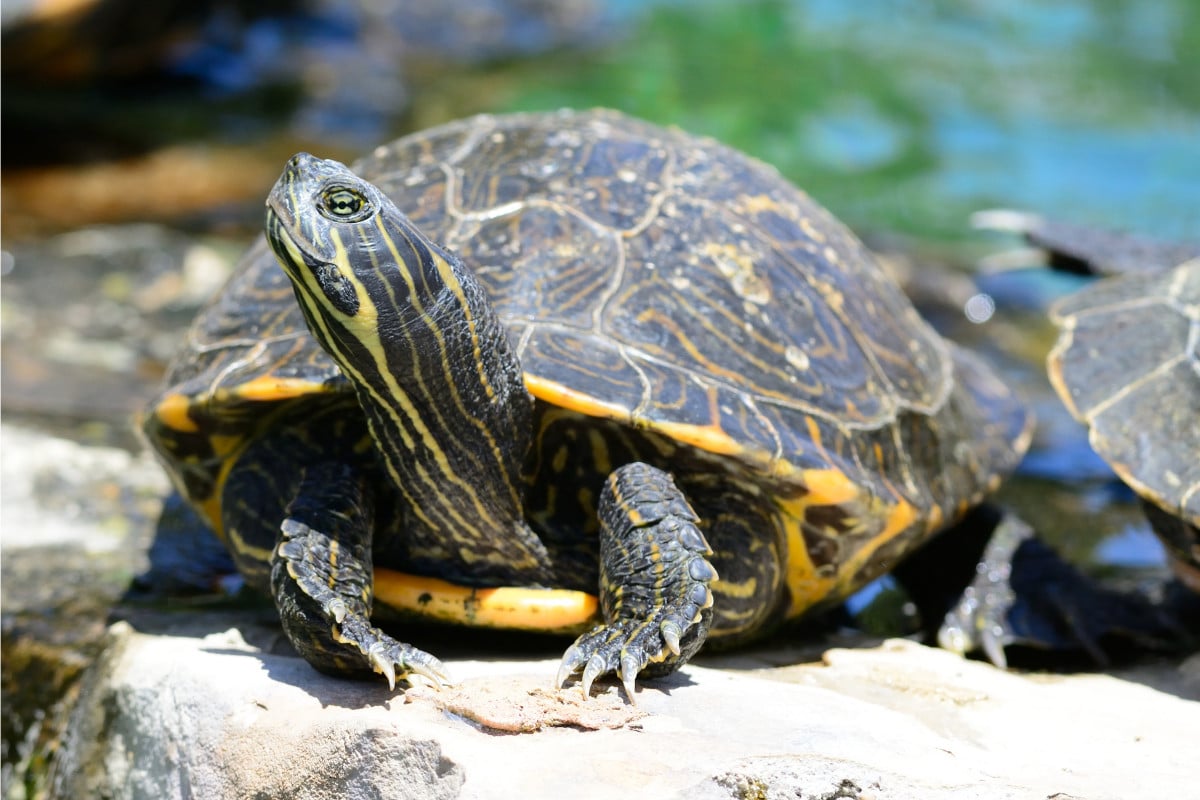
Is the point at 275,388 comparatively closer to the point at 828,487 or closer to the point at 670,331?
the point at 670,331

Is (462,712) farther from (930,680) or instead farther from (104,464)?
(104,464)

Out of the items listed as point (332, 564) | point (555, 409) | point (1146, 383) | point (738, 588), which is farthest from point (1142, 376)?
point (332, 564)

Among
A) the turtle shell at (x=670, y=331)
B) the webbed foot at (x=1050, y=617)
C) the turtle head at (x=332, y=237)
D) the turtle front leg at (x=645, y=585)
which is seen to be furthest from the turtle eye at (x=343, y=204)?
the webbed foot at (x=1050, y=617)

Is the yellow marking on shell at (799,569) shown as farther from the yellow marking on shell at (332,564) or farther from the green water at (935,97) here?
the green water at (935,97)

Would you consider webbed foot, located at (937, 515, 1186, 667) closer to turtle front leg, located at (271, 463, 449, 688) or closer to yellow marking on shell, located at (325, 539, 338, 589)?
turtle front leg, located at (271, 463, 449, 688)

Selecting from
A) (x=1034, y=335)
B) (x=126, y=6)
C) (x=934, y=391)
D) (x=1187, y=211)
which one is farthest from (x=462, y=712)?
(x=1187, y=211)

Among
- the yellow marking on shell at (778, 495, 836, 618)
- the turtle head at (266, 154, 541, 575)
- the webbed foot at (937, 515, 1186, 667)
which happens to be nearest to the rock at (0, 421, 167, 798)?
the turtle head at (266, 154, 541, 575)

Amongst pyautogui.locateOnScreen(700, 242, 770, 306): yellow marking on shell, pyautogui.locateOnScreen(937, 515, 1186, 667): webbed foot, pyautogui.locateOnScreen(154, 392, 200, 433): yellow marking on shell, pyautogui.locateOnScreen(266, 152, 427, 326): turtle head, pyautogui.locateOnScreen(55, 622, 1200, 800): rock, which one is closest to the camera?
pyautogui.locateOnScreen(55, 622, 1200, 800): rock
